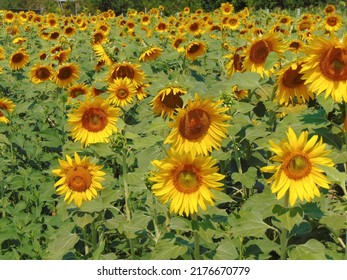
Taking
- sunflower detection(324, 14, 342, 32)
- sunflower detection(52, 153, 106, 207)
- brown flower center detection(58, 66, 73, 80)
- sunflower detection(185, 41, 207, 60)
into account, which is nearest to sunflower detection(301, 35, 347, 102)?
sunflower detection(52, 153, 106, 207)

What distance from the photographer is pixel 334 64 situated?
8.43 ft

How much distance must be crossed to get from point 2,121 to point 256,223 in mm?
3310

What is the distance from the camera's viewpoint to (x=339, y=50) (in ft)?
8.27

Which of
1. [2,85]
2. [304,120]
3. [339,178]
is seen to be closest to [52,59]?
[2,85]

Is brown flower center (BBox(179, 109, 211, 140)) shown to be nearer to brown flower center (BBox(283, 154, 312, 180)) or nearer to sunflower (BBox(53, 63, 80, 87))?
brown flower center (BBox(283, 154, 312, 180))

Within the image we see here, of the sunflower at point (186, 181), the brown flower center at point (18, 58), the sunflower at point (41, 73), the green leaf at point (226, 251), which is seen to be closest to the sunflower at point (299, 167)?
the sunflower at point (186, 181)

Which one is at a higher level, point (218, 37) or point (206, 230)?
point (218, 37)

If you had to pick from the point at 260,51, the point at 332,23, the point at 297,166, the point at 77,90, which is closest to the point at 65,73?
the point at 77,90

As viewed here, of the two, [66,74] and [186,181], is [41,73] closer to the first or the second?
[66,74]

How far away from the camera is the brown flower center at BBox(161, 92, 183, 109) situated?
10.4 feet

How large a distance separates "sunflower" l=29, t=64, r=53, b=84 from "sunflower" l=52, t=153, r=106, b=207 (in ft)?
10.1

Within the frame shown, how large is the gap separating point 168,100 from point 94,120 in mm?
578

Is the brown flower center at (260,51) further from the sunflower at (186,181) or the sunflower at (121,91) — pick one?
the sunflower at (186,181)

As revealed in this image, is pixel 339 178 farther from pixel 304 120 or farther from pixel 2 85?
pixel 2 85
